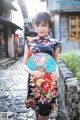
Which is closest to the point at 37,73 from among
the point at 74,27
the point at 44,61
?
the point at 44,61

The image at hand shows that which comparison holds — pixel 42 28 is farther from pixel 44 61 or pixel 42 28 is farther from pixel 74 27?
pixel 74 27

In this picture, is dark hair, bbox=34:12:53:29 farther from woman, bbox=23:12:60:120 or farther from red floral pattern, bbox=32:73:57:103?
red floral pattern, bbox=32:73:57:103

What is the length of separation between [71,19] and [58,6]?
4.49 feet

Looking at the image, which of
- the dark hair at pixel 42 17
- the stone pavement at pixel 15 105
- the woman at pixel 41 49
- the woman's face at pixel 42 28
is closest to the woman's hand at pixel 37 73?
the woman at pixel 41 49

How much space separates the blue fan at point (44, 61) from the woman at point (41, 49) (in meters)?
0.06

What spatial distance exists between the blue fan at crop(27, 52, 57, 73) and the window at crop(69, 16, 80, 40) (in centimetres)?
1696

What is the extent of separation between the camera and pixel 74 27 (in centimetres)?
1994

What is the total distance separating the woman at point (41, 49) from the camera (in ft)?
10.4

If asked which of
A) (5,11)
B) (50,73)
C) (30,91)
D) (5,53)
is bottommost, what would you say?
(5,53)

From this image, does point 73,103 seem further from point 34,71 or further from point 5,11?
point 5,11

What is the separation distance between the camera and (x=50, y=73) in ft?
10.3

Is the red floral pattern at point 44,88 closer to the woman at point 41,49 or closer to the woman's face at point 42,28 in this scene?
the woman at point 41,49

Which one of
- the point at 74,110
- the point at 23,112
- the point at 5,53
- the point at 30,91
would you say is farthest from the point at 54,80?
the point at 5,53

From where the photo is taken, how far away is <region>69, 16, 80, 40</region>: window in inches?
779
